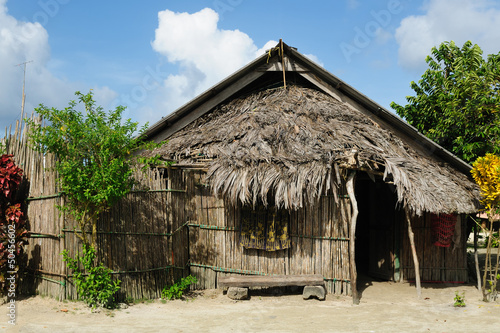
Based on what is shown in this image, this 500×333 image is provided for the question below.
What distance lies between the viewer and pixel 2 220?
7496 millimetres

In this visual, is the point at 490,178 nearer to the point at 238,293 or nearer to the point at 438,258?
the point at 438,258

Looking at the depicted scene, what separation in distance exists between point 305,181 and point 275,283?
1.94 m

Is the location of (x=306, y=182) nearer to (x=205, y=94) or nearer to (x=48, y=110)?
(x=205, y=94)

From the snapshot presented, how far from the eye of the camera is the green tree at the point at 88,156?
6.60m

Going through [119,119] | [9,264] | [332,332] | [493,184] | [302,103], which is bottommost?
[332,332]

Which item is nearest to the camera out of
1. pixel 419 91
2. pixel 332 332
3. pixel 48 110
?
pixel 332 332

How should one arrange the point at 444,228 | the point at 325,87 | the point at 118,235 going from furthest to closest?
the point at 325,87 < the point at 444,228 < the point at 118,235

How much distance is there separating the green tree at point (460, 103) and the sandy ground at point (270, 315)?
156 inches

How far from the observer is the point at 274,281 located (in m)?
7.68

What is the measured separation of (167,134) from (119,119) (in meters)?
2.79

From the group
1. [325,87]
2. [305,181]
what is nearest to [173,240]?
[305,181]

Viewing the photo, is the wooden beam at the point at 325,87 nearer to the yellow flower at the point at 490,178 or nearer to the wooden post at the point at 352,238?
the wooden post at the point at 352,238

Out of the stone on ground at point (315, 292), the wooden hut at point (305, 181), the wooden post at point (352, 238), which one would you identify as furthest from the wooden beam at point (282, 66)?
the stone on ground at point (315, 292)

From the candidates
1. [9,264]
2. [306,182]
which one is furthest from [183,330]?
[9,264]
